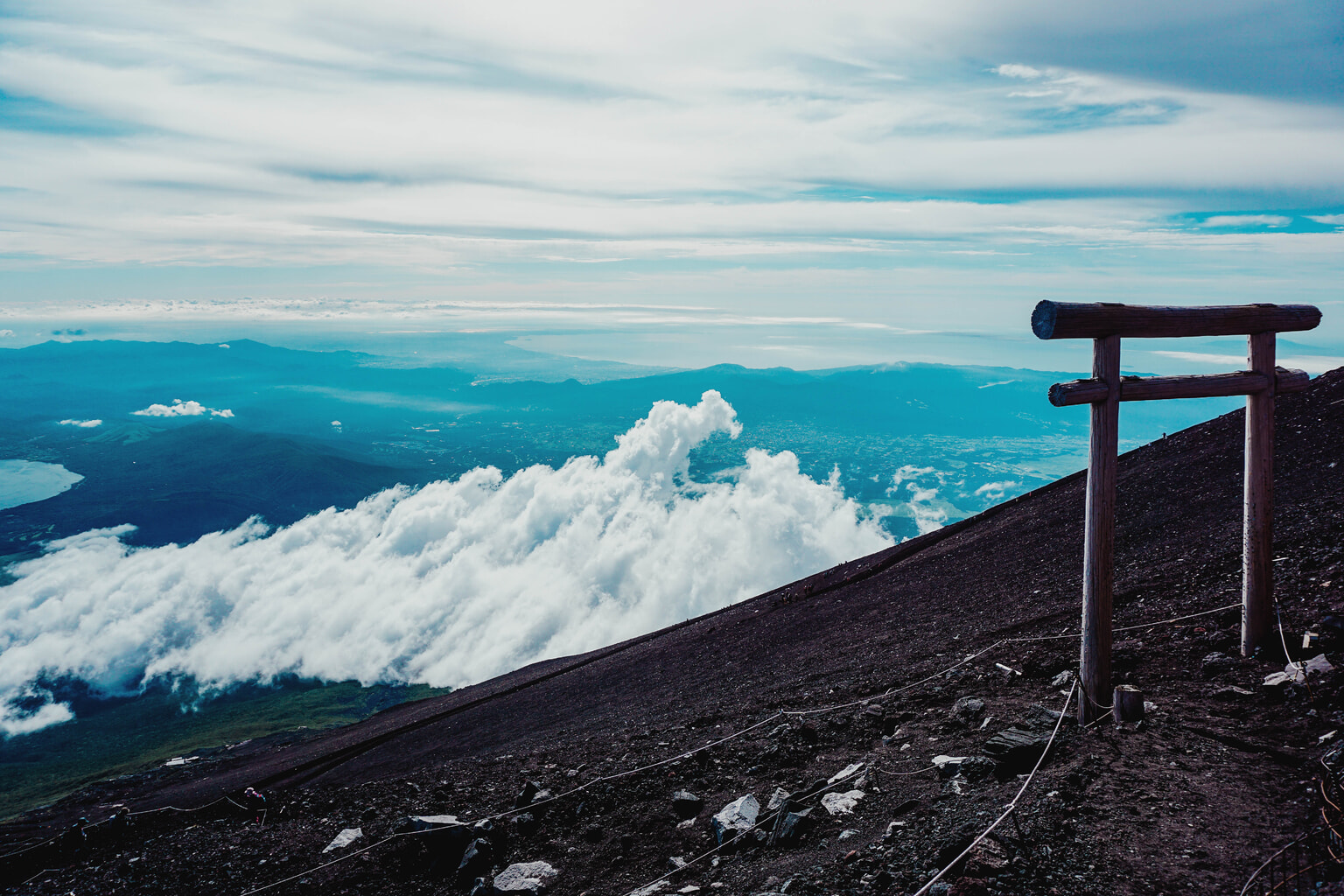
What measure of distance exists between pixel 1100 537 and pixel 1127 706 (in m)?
1.63

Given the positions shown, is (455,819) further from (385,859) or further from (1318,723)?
(1318,723)

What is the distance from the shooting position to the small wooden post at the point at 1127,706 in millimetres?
6773

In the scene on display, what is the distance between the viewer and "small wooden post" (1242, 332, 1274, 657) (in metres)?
7.48

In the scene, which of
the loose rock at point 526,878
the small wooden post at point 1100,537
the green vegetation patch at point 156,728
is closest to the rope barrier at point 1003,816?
the small wooden post at point 1100,537

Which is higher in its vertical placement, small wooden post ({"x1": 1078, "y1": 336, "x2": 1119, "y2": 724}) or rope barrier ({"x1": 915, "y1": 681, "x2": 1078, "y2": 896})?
small wooden post ({"x1": 1078, "y1": 336, "x2": 1119, "y2": 724})

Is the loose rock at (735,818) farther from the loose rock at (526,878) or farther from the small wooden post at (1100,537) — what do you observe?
the small wooden post at (1100,537)

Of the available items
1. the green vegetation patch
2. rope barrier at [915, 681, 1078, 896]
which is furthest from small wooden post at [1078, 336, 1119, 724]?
the green vegetation patch

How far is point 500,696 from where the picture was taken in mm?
28375

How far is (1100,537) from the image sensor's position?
6750 millimetres

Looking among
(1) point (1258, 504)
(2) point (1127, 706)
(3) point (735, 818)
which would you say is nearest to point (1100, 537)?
(2) point (1127, 706)

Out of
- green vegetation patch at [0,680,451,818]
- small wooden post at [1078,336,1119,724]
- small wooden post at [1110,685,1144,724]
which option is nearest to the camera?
small wooden post at [1078,336,1119,724]

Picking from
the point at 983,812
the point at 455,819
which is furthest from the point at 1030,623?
the point at 455,819

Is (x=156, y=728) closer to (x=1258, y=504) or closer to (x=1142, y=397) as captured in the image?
(x=1142, y=397)

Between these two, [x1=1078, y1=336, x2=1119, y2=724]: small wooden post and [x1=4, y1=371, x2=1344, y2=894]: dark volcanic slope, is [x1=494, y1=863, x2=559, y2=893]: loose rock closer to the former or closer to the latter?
[x1=4, y1=371, x2=1344, y2=894]: dark volcanic slope
